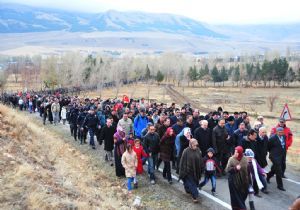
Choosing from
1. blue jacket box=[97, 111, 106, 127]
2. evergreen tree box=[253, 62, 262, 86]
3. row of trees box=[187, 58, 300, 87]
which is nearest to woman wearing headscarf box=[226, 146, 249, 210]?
blue jacket box=[97, 111, 106, 127]

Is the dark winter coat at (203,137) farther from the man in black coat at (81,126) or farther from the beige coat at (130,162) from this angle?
the man in black coat at (81,126)

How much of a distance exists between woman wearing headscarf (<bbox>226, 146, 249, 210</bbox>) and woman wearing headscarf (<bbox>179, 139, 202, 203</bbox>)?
144cm

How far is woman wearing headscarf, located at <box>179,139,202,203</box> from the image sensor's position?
34.3ft

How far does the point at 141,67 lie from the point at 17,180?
116794 millimetres

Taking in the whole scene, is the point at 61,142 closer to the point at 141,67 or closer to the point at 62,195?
the point at 62,195

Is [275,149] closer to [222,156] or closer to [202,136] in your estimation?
[222,156]

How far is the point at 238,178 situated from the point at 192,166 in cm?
163

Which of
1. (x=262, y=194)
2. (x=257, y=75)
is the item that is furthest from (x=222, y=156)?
(x=257, y=75)

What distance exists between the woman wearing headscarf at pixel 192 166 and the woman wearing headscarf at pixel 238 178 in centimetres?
144

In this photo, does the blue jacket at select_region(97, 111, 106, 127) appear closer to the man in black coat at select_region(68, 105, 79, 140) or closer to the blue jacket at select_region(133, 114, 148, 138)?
the man in black coat at select_region(68, 105, 79, 140)

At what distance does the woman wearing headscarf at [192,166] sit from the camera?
10469 mm

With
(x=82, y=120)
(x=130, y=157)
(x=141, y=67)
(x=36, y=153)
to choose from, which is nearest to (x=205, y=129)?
(x=130, y=157)

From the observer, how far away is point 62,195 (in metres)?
9.37

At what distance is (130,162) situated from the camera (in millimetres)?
11945
